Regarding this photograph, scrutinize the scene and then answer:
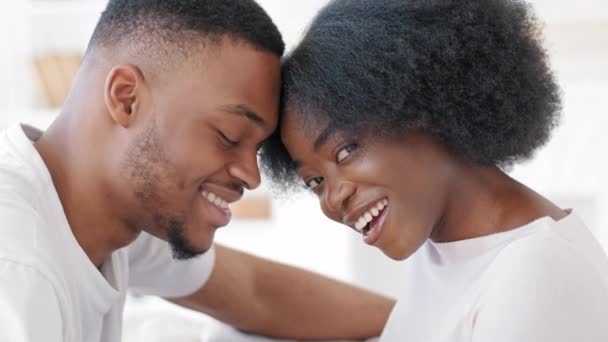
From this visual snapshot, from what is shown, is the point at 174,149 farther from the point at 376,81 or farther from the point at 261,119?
the point at 376,81

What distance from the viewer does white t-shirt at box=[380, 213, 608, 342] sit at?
889 mm

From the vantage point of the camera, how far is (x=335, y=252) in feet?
9.50

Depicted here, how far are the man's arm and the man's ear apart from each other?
1.44ft

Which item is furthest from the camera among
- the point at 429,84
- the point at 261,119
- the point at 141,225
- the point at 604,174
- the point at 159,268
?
the point at 604,174

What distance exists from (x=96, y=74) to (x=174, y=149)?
181mm

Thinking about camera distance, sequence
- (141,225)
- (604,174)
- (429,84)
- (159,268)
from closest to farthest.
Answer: (429,84)
(141,225)
(159,268)
(604,174)

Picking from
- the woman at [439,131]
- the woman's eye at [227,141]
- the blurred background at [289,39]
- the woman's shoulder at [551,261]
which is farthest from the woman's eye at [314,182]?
the blurred background at [289,39]

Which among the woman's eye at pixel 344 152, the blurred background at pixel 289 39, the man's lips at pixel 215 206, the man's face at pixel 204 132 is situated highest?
the woman's eye at pixel 344 152

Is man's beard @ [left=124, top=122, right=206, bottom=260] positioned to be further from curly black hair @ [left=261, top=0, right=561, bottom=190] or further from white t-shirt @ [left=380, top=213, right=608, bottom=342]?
white t-shirt @ [left=380, top=213, right=608, bottom=342]

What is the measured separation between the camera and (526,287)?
898 millimetres

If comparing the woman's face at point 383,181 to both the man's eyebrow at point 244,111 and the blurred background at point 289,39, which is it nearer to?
the man's eyebrow at point 244,111

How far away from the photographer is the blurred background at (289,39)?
280cm

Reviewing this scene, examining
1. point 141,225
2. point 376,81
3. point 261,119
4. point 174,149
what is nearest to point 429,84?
point 376,81

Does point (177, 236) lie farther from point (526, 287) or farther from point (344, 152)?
point (526, 287)
